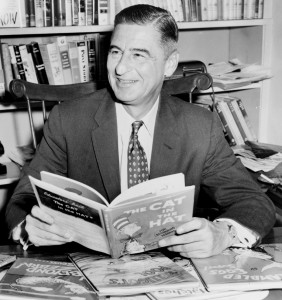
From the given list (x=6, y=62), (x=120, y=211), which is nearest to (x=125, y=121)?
(x=120, y=211)

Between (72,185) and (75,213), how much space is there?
76 millimetres

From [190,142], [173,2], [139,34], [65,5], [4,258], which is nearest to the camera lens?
[4,258]

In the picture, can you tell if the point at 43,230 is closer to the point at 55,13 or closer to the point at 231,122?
the point at 55,13

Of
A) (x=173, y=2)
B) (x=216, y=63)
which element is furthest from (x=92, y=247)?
(x=216, y=63)

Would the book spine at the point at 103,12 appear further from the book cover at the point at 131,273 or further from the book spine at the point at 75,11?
the book cover at the point at 131,273

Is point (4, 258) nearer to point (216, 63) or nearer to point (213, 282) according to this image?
point (213, 282)

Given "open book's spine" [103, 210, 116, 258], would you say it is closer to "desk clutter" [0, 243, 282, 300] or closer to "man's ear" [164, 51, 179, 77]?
"desk clutter" [0, 243, 282, 300]

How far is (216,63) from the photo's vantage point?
108 inches

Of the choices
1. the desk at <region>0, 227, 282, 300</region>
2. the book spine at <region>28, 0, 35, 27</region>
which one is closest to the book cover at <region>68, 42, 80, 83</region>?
the book spine at <region>28, 0, 35, 27</region>

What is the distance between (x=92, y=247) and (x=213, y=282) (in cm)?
31

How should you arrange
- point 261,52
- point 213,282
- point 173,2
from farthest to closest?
1. point 261,52
2. point 173,2
3. point 213,282

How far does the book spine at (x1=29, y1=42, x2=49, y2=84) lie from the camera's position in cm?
232

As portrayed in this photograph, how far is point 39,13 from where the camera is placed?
2219 mm

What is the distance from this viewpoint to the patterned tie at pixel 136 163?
5.32 ft
